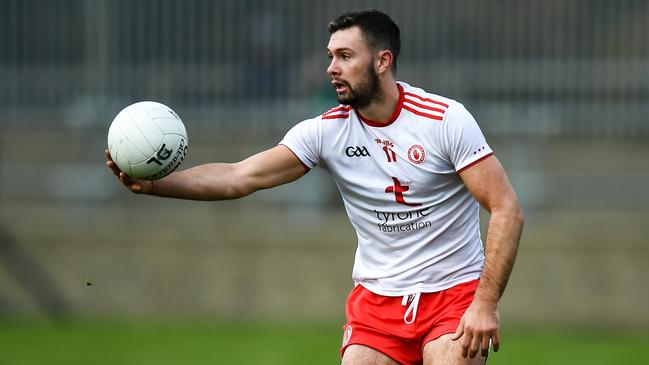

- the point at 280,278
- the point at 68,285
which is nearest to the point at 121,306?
the point at 68,285

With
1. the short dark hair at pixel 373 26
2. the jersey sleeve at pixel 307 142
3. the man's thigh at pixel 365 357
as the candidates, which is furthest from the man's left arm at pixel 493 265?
the jersey sleeve at pixel 307 142

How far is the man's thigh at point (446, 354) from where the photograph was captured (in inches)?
287

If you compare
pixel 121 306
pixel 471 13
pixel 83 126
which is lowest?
pixel 121 306

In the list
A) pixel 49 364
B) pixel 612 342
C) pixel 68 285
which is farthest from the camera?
pixel 68 285

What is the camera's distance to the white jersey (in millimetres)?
7621

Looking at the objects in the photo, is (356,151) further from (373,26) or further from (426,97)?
(373,26)

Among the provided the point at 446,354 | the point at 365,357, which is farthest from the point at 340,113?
the point at 446,354

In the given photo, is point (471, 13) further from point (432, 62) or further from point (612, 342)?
point (612, 342)

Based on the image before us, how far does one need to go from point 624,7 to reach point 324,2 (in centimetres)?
355

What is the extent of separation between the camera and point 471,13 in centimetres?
1590

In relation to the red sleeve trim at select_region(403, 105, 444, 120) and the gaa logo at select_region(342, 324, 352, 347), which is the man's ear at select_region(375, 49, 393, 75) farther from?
the gaa logo at select_region(342, 324, 352, 347)

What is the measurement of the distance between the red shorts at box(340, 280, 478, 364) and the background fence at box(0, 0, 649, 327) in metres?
8.21

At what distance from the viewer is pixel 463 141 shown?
737 centimetres

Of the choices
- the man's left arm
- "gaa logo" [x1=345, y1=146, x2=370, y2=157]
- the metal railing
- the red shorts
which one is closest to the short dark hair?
"gaa logo" [x1=345, y1=146, x2=370, y2=157]
